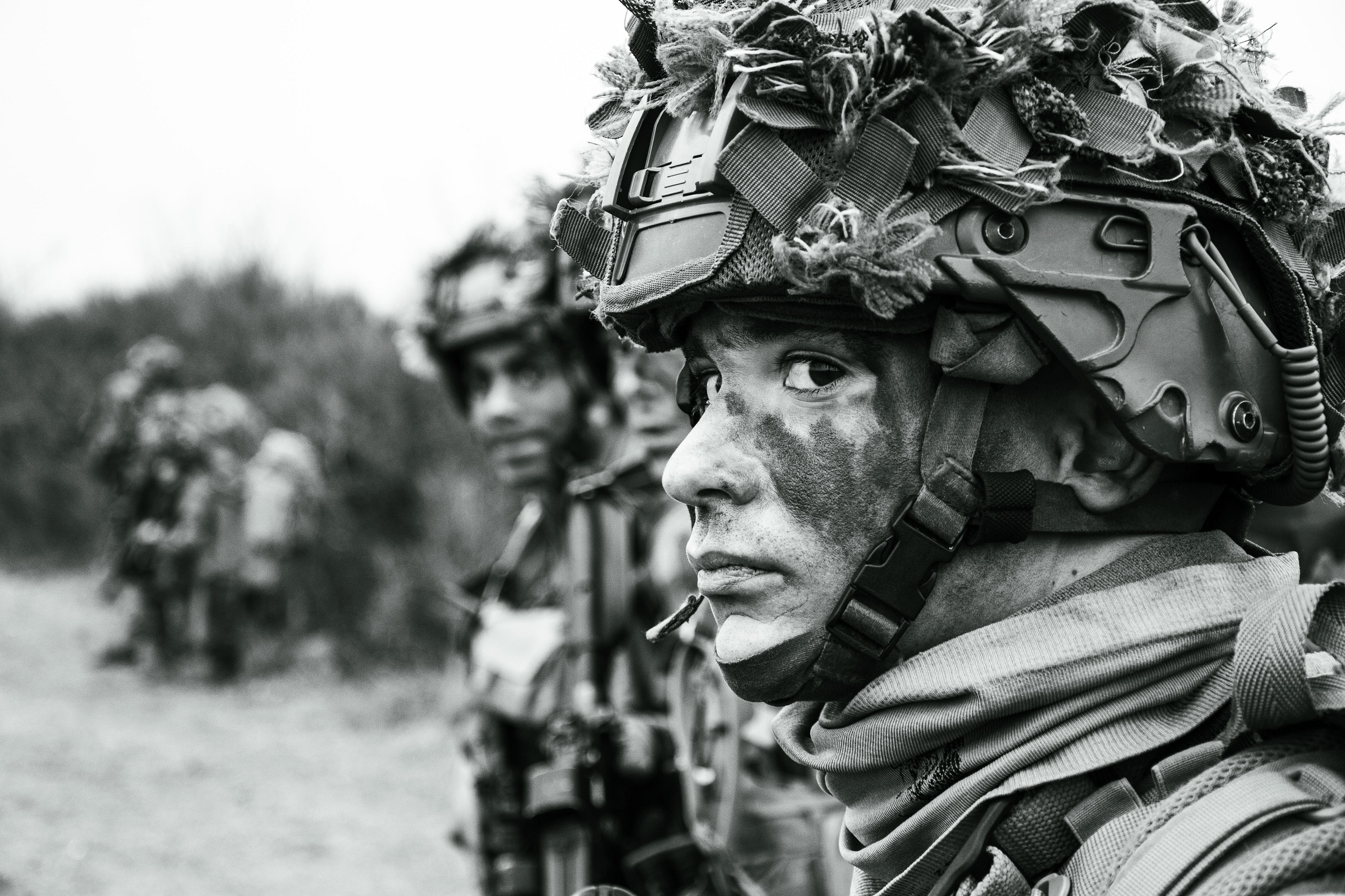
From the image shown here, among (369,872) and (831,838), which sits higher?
(831,838)

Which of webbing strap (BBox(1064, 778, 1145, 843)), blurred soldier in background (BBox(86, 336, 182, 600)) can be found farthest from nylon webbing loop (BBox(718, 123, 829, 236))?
blurred soldier in background (BBox(86, 336, 182, 600))

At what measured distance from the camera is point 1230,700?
1600mm

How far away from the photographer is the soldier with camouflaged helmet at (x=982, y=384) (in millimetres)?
1637

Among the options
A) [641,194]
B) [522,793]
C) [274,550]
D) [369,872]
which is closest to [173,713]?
[274,550]

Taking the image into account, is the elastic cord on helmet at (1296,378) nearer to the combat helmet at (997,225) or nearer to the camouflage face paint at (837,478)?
the combat helmet at (997,225)

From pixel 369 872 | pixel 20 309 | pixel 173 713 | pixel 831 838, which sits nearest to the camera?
pixel 831 838

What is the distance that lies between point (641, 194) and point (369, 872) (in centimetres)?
840

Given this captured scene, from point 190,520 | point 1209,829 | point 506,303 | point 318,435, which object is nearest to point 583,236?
point 1209,829

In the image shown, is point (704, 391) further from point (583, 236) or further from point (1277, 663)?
point (1277, 663)

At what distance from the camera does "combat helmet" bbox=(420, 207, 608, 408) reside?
5109mm

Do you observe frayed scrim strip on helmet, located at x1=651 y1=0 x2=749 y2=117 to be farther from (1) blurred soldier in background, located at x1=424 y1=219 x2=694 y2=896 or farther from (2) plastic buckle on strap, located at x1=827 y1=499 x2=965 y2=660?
(1) blurred soldier in background, located at x1=424 y1=219 x2=694 y2=896

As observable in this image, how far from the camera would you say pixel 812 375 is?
1.75 m

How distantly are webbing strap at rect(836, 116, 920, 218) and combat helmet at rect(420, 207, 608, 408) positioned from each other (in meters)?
3.25

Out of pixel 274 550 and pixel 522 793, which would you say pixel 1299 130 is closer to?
pixel 522 793
